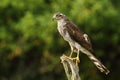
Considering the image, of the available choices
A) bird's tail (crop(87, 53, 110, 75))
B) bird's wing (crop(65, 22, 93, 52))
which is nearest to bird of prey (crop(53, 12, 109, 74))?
bird's wing (crop(65, 22, 93, 52))

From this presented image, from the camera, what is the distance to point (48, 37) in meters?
16.4

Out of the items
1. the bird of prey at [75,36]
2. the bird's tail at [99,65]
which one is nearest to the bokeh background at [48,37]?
the bird of prey at [75,36]

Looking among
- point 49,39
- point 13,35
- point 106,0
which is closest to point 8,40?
point 13,35

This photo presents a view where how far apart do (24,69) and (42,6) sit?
1.79 m

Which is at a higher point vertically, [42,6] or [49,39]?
[42,6]

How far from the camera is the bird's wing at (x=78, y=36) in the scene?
8.49 m

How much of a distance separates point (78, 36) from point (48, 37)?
7.74 metres

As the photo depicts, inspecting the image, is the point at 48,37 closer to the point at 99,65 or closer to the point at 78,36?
the point at 78,36

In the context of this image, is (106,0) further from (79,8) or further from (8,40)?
(8,40)

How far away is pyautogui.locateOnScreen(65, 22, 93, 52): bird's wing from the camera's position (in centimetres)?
849

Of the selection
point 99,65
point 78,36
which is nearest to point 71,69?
point 99,65

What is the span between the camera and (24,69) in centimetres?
1778

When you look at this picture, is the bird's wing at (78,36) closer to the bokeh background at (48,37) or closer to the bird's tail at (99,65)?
the bird's tail at (99,65)

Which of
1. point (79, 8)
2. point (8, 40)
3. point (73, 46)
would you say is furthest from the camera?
point (8, 40)
